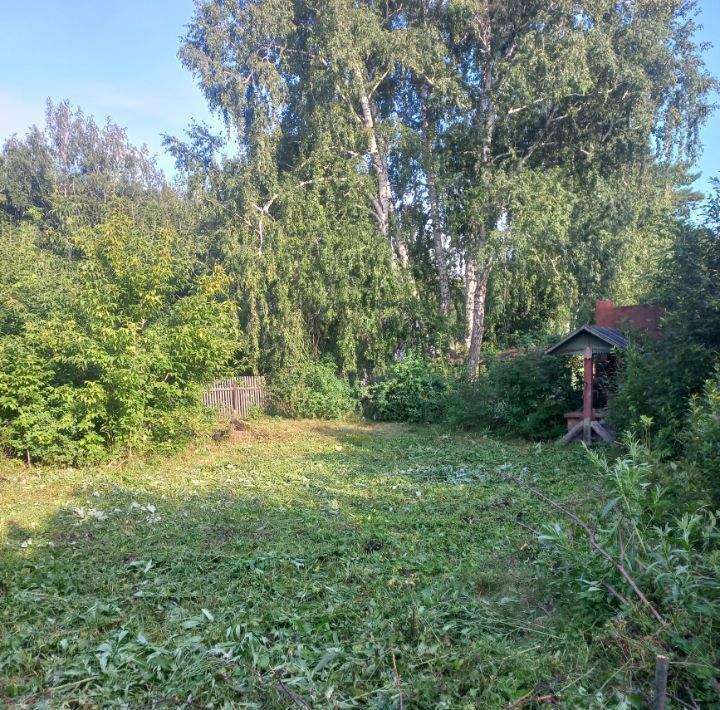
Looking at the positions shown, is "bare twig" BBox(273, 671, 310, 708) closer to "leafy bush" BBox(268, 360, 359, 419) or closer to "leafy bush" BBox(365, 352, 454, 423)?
"leafy bush" BBox(365, 352, 454, 423)

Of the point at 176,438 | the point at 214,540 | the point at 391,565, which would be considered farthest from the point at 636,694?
the point at 176,438

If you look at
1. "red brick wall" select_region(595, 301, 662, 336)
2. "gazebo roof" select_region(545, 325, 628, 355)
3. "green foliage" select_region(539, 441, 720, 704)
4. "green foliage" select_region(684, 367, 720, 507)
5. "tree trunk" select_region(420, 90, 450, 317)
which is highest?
"tree trunk" select_region(420, 90, 450, 317)

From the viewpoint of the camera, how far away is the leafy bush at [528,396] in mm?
13492

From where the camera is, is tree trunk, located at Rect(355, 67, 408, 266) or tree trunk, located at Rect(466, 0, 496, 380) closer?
tree trunk, located at Rect(466, 0, 496, 380)

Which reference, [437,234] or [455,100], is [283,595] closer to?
[437,234]

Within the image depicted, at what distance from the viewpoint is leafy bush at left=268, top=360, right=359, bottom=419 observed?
18.0m

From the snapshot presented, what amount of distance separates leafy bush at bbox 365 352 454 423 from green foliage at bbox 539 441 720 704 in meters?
12.5

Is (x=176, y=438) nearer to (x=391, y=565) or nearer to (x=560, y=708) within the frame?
(x=391, y=565)

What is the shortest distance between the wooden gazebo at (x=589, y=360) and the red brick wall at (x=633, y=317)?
0.32 m

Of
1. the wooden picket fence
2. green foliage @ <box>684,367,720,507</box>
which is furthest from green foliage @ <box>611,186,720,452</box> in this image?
the wooden picket fence

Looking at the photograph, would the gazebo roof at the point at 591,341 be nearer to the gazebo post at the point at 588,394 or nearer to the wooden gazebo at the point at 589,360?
the wooden gazebo at the point at 589,360

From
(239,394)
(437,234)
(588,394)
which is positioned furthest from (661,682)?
(437,234)

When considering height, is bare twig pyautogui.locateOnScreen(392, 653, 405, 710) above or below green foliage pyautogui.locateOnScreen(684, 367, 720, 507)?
below

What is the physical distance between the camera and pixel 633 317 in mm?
12023
